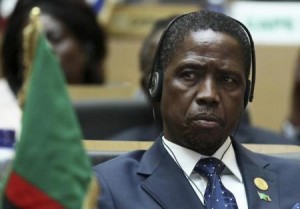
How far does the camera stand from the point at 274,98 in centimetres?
409

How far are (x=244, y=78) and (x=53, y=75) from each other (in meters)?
0.62

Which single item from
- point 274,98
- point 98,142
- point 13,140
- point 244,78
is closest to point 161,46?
point 244,78

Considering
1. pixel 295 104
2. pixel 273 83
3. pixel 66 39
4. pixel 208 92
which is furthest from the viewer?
pixel 295 104

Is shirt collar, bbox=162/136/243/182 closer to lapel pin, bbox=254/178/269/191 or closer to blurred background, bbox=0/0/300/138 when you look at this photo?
lapel pin, bbox=254/178/269/191

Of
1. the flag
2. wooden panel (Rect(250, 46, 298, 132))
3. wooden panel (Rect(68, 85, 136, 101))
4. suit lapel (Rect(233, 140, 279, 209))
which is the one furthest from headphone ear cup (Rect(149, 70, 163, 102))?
wooden panel (Rect(250, 46, 298, 132))

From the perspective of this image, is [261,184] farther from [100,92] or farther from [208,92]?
[100,92]

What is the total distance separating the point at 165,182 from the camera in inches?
73.9

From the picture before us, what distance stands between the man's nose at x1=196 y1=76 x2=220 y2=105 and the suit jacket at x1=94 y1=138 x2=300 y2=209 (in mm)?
164

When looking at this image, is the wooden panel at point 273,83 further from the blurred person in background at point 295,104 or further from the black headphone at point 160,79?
the black headphone at point 160,79

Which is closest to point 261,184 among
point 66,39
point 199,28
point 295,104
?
point 199,28

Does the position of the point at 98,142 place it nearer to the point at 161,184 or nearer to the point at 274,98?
the point at 161,184

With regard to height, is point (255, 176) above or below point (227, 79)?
below

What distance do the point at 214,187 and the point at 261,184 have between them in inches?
5.4

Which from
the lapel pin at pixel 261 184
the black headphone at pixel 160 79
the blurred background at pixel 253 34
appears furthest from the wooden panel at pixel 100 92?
the lapel pin at pixel 261 184
